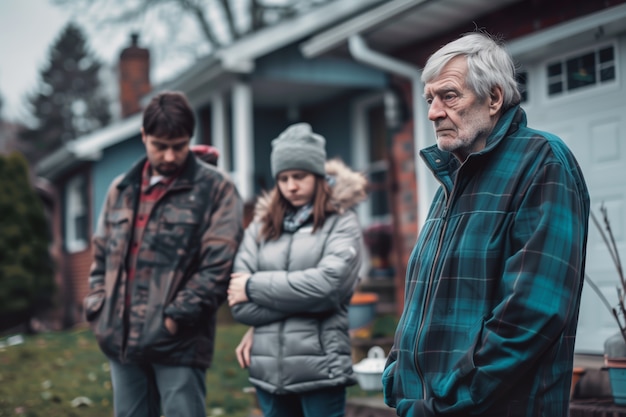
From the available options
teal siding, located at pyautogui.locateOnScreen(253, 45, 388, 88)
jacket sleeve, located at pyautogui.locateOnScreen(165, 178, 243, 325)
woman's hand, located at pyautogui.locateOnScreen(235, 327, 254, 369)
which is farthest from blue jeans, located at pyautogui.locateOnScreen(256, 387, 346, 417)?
teal siding, located at pyautogui.locateOnScreen(253, 45, 388, 88)

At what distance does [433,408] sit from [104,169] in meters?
14.1

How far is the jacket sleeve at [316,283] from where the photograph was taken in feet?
10.9

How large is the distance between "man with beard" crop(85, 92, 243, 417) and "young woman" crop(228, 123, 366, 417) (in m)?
0.18

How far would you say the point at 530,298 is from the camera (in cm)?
196

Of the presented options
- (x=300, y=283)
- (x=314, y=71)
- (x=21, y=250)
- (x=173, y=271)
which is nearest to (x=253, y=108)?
(x=314, y=71)

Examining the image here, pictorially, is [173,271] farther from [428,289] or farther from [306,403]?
[428,289]

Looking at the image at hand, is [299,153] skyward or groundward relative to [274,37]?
groundward

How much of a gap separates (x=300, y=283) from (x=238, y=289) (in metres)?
0.31

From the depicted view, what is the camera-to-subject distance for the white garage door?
544cm

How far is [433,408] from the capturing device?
2.11m

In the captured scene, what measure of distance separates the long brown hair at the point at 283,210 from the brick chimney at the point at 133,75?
13.5 metres

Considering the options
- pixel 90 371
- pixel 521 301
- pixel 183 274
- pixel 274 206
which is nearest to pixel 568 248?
pixel 521 301

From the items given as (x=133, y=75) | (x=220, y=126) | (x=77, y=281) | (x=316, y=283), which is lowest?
(x=77, y=281)

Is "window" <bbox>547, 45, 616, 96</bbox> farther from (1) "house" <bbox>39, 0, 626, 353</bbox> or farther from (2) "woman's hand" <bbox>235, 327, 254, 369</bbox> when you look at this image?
(2) "woman's hand" <bbox>235, 327, 254, 369</bbox>
